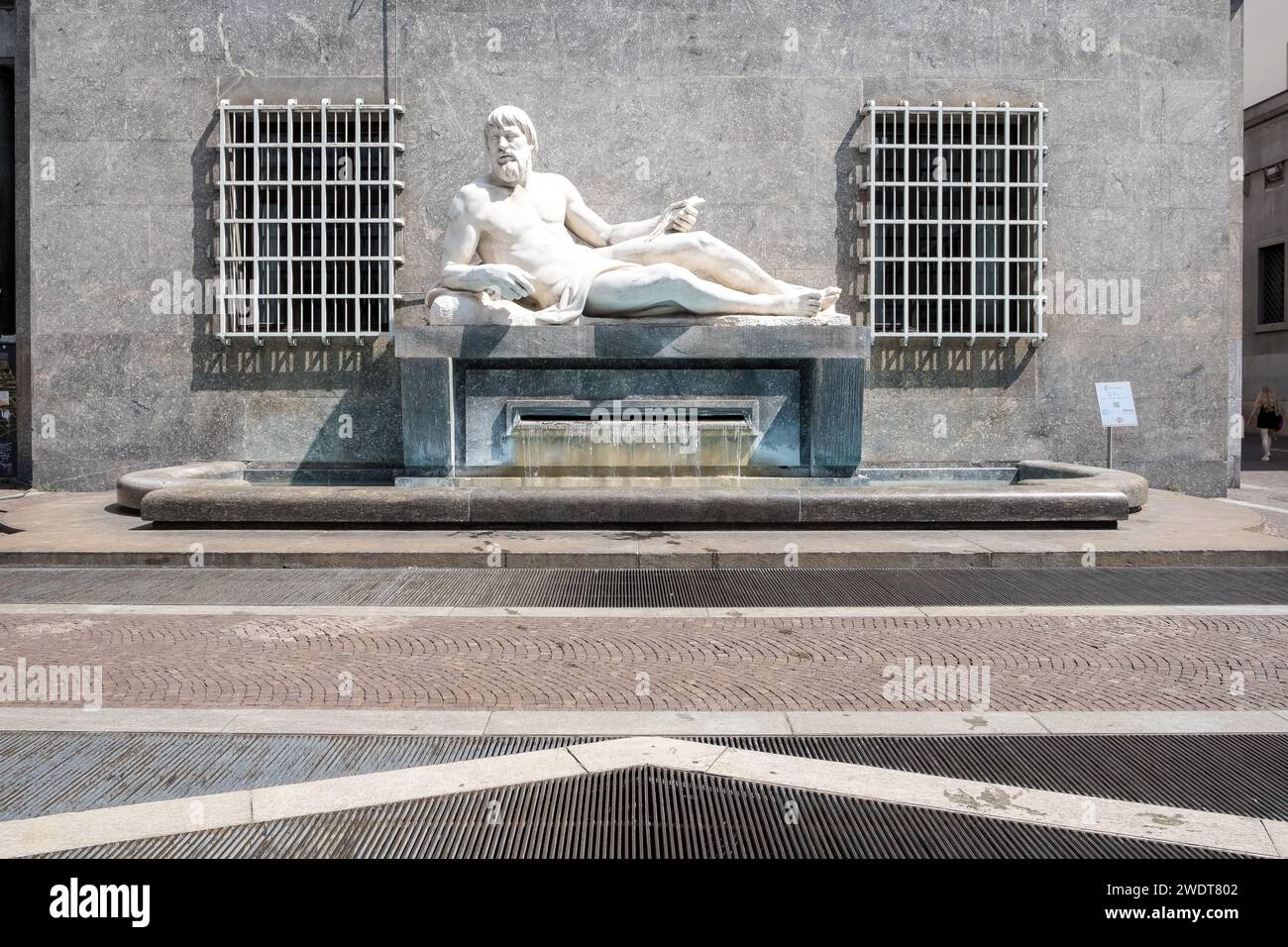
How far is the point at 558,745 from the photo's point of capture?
3.89m

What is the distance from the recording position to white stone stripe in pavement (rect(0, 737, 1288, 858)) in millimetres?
3039

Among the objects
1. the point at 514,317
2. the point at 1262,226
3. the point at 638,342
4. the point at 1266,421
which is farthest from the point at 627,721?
the point at 1262,226

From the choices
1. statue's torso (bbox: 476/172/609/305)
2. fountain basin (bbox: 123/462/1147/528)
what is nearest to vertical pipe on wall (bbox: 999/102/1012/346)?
fountain basin (bbox: 123/462/1147/528)

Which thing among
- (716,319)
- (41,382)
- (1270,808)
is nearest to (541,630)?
(1270,808)

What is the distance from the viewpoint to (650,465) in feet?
32.7

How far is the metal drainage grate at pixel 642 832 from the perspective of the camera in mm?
2941

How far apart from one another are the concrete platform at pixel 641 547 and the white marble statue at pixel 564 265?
2.40 m

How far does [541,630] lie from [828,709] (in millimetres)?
1840

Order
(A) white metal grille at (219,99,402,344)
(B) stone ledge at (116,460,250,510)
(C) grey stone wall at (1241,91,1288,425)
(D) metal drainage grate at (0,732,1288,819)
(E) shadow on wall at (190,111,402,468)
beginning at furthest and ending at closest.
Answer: (C) grey stone wall at (1241,91,1288,425), (E) shadow on wall at (190,111,402,468), (A) white metal grille at (219,99,402,344), (B) stone ledge at (116,460,250,510), (D) metal drainage grate at (0,732,1288,819)

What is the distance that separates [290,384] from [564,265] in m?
3.83

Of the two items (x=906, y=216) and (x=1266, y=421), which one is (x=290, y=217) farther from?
(x=1266, y=421)

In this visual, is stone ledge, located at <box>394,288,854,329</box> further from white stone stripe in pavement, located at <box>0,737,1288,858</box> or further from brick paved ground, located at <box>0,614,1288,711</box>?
white stone stripe in pavement, located at <box>0,737,1288,858</box>

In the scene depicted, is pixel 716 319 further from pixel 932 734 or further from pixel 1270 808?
pixel 1270 808

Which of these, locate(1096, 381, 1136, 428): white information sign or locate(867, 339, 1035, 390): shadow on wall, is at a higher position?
locate(867, 339, 1035, 390): shadow on wall
